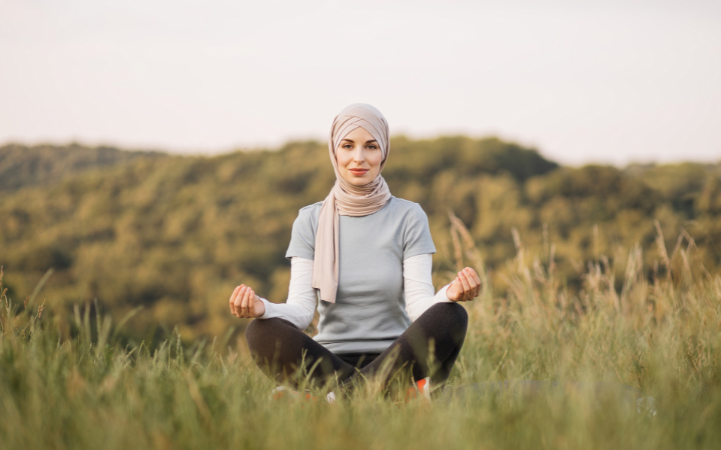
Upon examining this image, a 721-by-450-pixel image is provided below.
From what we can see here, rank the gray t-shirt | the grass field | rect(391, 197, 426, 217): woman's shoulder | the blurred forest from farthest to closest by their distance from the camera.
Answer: the blurred forest < rect(391, 197, 426, 217): woman's shoulder < the gray t-shirt < the grass field

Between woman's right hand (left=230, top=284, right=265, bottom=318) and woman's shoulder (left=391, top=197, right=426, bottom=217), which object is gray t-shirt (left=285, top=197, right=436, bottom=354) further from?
woman's right hand (left=230, top=284, right=265, bottom=318)

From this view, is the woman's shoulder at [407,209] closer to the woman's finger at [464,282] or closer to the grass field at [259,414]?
the woman's finger at [464,282]

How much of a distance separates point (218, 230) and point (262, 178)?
683 centimetres

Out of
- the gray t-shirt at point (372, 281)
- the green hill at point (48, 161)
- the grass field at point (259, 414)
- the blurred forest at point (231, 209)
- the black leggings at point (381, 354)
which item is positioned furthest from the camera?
the green hill at point (48, 161)

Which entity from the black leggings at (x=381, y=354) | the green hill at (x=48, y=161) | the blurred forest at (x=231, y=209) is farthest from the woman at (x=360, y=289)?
the green hill at (x=48, y=161)

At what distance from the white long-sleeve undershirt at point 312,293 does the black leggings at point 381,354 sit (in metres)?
0.06

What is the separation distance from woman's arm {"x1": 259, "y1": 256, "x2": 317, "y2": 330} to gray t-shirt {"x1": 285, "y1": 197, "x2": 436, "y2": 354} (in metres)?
0.05

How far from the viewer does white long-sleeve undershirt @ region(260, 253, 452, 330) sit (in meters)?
2.06

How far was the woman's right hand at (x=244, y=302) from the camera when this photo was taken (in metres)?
1.80

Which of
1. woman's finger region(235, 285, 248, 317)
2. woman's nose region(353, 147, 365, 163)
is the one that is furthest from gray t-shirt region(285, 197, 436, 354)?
woman's finger region(235, 285, 248, 317)

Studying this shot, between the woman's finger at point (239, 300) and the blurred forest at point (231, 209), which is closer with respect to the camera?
the woman's finger at point (239, 300)

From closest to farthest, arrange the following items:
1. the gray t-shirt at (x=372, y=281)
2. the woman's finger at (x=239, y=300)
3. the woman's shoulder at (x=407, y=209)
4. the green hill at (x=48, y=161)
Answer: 1. the woman's finger at (x=239, y=300)
2. the gray t-shirt at (x=372, y=281)
3. the woman's shoulder at (x=407, y=209)
4. the green hill at (x=48, y=161)

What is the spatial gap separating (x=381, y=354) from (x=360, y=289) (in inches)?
12.8

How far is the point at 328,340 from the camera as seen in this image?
88.3 inches
